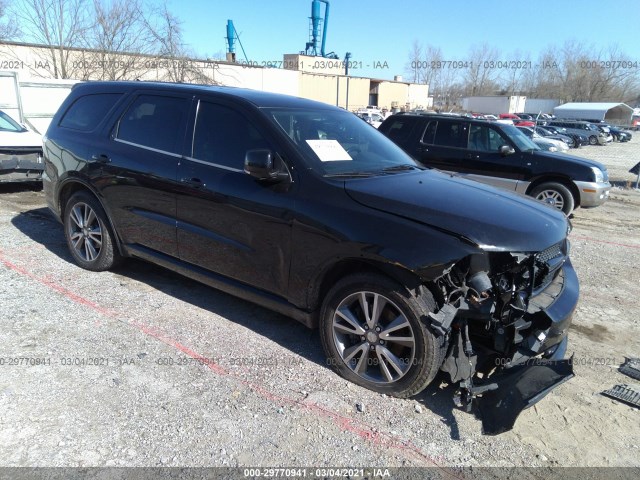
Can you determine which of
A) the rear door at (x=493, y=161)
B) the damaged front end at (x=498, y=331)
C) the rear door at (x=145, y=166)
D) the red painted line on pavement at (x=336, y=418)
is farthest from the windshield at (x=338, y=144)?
the rear door at (x=493, y=161)

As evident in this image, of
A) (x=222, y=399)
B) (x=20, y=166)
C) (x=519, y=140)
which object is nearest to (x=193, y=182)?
(x=222, y=399)

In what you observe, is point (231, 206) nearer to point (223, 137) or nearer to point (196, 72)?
point (223, 137)

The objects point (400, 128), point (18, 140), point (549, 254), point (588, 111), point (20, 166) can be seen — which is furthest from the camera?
point (588, 111)

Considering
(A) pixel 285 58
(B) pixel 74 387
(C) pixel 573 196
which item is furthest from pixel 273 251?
(A) pixel 285 58

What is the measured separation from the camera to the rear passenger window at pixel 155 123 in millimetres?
4031

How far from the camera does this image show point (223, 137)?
375cm

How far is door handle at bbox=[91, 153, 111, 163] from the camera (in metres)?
4.45

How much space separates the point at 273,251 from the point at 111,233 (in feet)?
7.03

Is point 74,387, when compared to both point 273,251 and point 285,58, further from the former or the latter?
point 285,58

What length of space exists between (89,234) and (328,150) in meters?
2.82

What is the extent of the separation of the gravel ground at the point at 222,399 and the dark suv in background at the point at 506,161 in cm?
469

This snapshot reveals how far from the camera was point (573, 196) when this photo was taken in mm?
8828

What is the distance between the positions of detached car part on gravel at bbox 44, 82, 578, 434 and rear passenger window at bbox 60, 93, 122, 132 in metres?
0.23

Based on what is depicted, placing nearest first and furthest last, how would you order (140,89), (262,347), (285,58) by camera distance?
(262,347) → (140,89) → (285,58)
